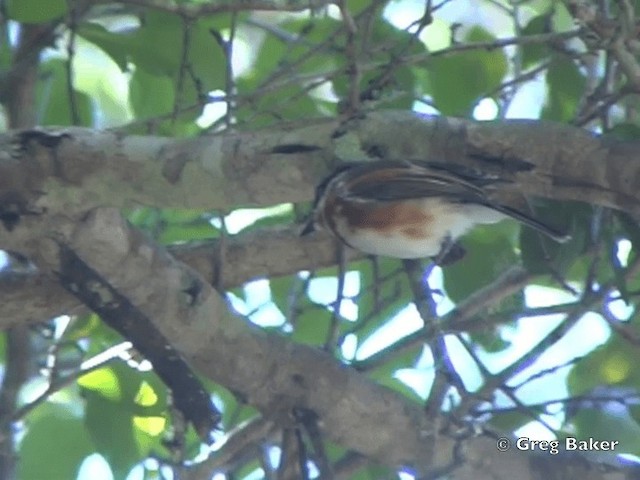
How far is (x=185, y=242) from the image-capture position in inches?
107

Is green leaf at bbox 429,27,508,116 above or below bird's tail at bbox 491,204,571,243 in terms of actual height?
above

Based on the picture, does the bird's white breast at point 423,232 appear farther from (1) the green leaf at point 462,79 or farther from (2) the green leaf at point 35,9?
(2) the green leaf at point 35,9

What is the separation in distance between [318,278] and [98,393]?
586 millimetres

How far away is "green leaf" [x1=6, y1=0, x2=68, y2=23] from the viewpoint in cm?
234

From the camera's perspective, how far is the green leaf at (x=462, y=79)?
270 cm

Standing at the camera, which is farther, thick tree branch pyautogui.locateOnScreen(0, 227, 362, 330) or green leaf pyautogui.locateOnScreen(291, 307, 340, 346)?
green leaf pyautogui.locateOnScreen(291, 307, 340, 346)

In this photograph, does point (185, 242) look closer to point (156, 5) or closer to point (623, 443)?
point (156, 5)

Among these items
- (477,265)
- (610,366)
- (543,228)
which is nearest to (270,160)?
(543,228)

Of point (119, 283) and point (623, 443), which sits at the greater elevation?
point (119, 283)

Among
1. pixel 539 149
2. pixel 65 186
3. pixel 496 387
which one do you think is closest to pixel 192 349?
pixel 65 186

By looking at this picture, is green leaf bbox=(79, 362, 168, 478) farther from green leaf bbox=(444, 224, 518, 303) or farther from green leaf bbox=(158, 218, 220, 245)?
green leaf bbox=(444, 224, 518, 303)

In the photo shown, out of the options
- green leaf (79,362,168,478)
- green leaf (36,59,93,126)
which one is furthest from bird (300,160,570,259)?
green leaf (36,59,93,126)

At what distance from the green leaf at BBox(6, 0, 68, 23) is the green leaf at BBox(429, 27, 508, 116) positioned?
81 cm

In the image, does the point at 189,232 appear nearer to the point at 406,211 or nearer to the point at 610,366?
the point at 406,211
